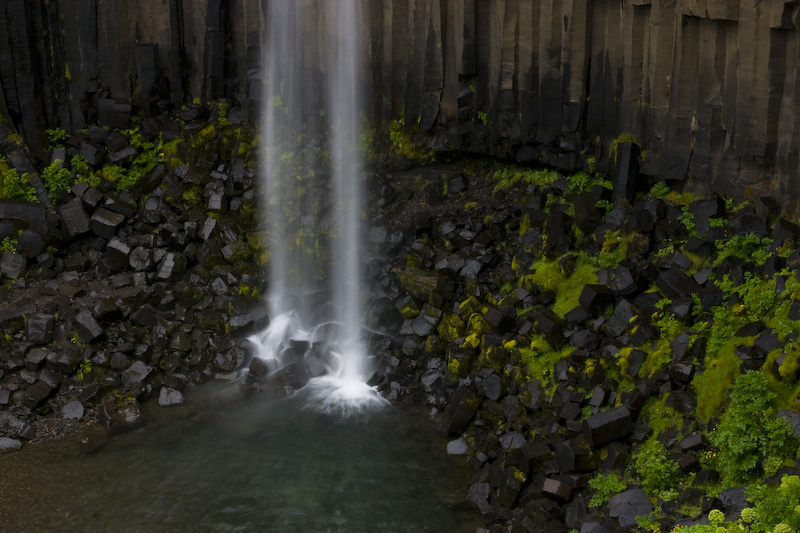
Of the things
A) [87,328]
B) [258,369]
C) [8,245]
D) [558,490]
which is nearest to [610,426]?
[558,490]

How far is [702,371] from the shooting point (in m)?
12.9

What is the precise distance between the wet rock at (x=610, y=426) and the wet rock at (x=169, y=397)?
27.9 feet

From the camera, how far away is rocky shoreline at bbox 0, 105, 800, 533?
501 inches

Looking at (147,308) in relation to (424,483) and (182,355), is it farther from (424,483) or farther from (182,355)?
(424,483)

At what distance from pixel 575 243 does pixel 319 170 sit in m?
7.04

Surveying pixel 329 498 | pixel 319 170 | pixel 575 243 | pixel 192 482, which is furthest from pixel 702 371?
pixel 319 170

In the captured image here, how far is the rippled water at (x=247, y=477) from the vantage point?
13.6m

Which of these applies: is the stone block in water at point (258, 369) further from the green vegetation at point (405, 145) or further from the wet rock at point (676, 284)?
the wet rock at point (676, 284)

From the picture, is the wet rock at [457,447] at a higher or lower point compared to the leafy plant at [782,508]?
lower

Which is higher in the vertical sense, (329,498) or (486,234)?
(486,234)

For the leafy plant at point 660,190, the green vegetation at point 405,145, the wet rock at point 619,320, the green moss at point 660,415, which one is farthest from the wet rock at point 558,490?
the green vegetation at point 405,145

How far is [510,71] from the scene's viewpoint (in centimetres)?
1920

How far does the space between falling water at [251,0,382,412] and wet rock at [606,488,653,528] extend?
7.57 metres

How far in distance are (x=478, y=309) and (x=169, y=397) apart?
6596 millimetres
